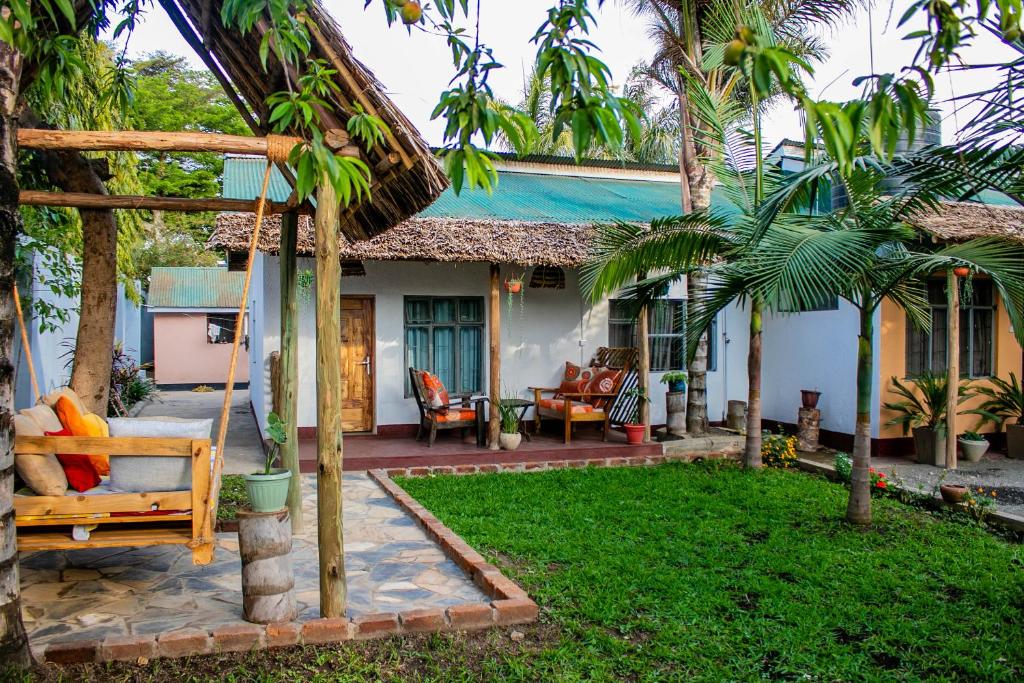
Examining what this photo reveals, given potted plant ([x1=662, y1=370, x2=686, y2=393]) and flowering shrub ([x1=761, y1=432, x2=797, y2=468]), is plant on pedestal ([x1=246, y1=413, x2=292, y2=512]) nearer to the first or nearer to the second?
flowering shrub ([x1=761, y1=432, x2=797, y2=468])

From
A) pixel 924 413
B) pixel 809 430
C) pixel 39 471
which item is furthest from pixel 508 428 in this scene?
pixel 39 471

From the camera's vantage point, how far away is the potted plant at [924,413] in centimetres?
941

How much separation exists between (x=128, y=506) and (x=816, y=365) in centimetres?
937

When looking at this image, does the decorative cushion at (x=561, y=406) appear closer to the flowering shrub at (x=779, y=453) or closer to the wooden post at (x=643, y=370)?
the wooden post at (x=643, y=370)

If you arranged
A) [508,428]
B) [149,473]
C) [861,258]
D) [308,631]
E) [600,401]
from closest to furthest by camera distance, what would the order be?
[308,631] < [149,473] < [861,258] < [508,428] < [600,401]

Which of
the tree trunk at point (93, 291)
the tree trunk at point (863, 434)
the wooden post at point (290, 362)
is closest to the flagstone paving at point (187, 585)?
the wooden post at point (290, 362)

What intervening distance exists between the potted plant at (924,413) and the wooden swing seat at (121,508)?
28.3 ft

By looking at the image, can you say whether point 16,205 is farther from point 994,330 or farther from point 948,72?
point 994,330

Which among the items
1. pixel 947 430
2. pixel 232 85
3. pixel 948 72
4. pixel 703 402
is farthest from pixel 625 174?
pixel 948 72

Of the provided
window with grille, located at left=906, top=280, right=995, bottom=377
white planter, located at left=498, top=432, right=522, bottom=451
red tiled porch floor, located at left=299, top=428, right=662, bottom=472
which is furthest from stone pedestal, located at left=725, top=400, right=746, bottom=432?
white planter, located at left=498, top=432, right=522, bottom=451

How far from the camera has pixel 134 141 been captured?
3914 millimetres

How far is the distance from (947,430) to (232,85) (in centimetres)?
867

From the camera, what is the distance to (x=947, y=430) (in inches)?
365

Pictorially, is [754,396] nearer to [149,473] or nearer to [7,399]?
[149,473]
